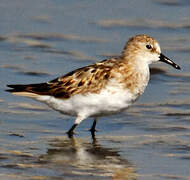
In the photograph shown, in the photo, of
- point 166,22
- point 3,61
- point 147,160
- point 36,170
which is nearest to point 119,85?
point 147,160

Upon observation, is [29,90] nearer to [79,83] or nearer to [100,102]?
[79,83]

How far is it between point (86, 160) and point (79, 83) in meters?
1.85

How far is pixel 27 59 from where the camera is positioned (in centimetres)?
1608

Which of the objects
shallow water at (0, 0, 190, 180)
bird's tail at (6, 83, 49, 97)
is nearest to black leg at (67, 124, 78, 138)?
shallow water at (0, 0, 190, 180)

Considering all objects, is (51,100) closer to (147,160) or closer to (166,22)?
(147,160)

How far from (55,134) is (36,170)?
2.15 meters

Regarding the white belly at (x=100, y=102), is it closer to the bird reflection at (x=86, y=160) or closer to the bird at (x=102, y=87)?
the bird at (x=102, y=87)

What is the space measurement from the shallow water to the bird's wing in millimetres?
560

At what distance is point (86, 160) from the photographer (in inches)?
405

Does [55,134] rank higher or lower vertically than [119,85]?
lower

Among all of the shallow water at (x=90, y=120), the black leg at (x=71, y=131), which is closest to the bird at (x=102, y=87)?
the black leg at (x=71, y=131)

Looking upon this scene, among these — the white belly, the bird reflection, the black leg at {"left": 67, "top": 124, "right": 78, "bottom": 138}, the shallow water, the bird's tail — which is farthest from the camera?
the bird's tail

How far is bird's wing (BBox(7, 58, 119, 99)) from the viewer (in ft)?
38.4

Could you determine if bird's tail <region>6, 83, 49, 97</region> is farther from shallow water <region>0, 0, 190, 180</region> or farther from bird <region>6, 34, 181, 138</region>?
shallow water <region>0, 0, 190, 180</region>
